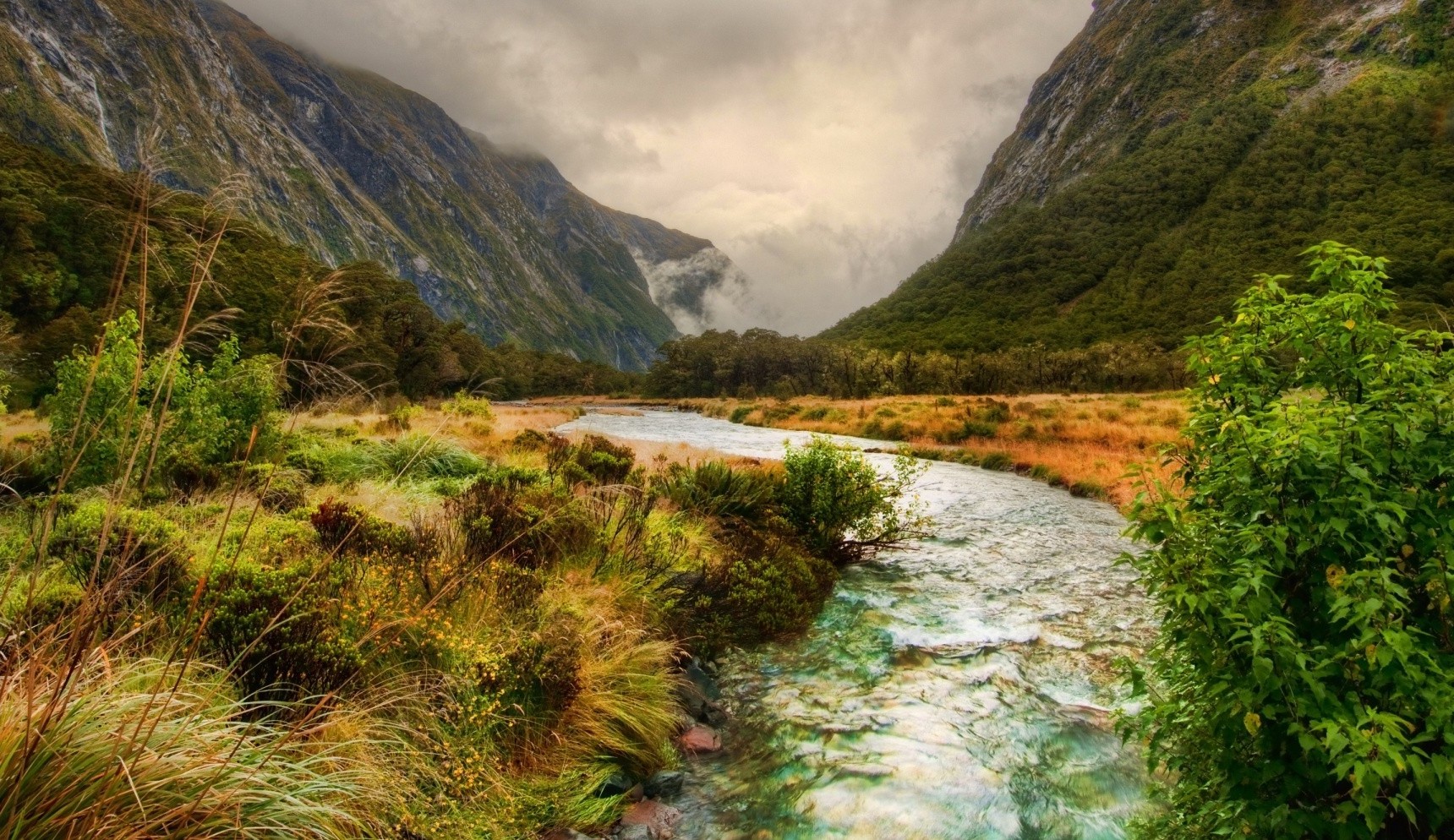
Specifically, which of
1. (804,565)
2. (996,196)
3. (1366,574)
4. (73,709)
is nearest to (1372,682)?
(1366,574)

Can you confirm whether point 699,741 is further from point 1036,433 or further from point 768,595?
point 1036,433

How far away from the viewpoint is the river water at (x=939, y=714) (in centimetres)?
455

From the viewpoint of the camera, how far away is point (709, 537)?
8.80 meters

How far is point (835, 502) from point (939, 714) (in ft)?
15.0

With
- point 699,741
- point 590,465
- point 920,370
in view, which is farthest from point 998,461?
point 920,370

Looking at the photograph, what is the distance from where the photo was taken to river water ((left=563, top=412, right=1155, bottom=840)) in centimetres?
455

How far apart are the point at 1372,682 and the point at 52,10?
648 feet

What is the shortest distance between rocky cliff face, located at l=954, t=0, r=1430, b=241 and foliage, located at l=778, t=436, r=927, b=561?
138991mm

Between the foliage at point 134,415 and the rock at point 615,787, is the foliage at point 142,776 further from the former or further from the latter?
the foliage at point 134,415

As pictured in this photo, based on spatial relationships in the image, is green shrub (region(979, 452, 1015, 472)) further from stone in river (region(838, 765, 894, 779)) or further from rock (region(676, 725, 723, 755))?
rock (region(676, 725, 723, 755))

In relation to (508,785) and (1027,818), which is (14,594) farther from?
(1027,818)

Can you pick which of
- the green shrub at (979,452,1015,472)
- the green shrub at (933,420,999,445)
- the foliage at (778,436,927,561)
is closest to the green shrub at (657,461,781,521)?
the foliage at (778,436,927,561)

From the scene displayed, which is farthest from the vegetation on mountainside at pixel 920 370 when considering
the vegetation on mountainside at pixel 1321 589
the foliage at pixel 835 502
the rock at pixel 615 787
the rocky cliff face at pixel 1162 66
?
the rocky cliff face at pixel 1162 66

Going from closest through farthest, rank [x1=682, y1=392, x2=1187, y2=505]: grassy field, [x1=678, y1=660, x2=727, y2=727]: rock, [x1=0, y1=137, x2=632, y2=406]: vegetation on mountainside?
[x1=678, y1=660, x2=727, y2=727]: rock → [x1=682, y1=392, x2=1187, y2=505]: grassy field → [x1=0, y1=137, x2=632, y2=406]: vegetation on mountainside
